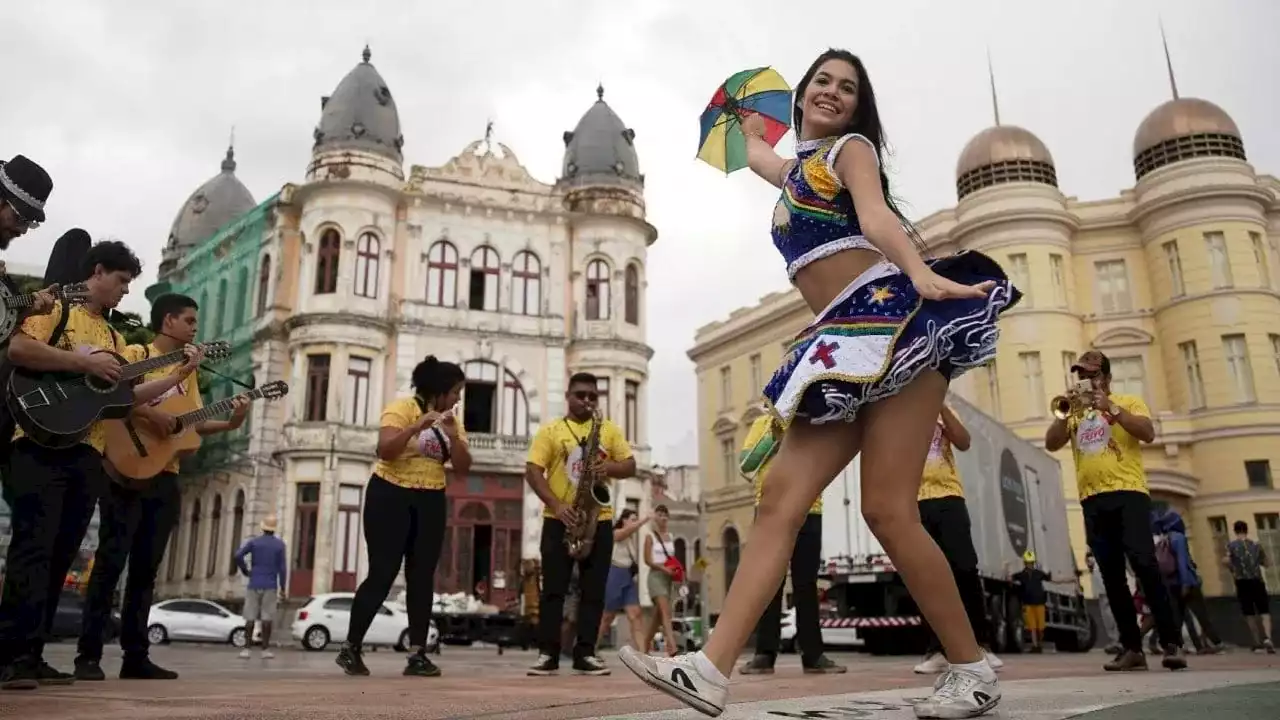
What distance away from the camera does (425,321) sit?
29.9 metres

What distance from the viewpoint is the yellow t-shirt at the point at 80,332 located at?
440 centimetres

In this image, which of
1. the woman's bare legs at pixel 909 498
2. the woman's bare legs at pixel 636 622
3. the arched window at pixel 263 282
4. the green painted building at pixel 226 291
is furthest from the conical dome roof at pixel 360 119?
the woman's bare legs at pixel 909 498

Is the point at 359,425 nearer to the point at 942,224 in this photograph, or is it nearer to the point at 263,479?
the point at 263,479

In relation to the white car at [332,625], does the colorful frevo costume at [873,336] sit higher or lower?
higher

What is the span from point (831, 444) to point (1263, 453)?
3238cm

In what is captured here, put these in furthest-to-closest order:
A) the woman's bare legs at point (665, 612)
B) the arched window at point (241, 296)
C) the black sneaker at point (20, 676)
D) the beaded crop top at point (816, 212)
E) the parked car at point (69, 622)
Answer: the arched window at point (241, 296)
the parked car at point (69, 622)
the woman's bare legs at point (665, 612)
the black sneaker at point (20, 676)
the beaded crop top at point (816, 212)

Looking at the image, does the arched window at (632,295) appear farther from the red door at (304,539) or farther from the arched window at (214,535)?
the arched window at (214,535)

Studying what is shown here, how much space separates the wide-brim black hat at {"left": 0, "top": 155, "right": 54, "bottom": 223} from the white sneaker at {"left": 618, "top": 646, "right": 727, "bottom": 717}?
3029 mm

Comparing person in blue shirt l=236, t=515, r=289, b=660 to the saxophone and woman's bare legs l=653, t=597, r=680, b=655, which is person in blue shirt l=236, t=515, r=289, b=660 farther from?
the saxophone

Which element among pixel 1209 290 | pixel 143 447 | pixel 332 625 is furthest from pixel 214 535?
pixel 1209 290

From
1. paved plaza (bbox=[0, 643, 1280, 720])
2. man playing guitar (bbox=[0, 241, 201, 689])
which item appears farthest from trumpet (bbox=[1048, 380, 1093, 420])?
man playing guitar (bbox=[0, 241, 201, 689])

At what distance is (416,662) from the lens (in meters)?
5.81

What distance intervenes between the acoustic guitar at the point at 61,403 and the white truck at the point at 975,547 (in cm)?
1053

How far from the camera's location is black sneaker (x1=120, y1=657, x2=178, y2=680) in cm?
530
